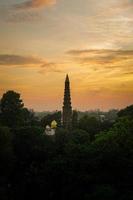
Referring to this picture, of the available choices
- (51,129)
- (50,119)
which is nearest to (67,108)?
(50,119)

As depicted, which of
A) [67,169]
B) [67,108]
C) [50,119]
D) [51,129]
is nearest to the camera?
[67,169]

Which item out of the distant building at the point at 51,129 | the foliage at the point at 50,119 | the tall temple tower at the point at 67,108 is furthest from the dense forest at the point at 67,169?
the foliage at the point at 50,119

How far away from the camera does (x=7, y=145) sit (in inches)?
1882

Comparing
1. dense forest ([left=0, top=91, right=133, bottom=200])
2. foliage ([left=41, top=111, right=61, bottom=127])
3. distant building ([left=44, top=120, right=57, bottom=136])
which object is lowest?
dense forest ([left=0, top=91, right=133, bottom=200])

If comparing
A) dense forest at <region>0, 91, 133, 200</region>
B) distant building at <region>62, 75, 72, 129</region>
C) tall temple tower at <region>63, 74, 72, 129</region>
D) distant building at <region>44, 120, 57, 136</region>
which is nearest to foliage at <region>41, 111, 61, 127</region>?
distant building at <region>44, 120, 57, 136</region>

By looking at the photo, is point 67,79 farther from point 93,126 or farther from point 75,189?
point 75,189

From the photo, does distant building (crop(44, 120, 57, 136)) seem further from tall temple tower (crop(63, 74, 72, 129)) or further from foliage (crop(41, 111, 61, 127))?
foliage (crop(41, 111, 61, 127))

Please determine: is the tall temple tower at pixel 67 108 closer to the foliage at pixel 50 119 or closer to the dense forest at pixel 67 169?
the foliage at pixel 50 119

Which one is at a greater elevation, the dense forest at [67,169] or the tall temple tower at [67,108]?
the tall temple tower at [67,108]

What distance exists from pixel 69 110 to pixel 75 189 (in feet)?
179

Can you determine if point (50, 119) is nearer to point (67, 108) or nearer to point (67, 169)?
point (67, 108)

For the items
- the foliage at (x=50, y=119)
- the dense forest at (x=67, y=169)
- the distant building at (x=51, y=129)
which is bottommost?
the dense forest at (x=67, y=169)

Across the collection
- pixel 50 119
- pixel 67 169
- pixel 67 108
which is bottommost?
pixel 67 169

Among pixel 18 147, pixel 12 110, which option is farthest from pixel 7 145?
pixel 12 110
